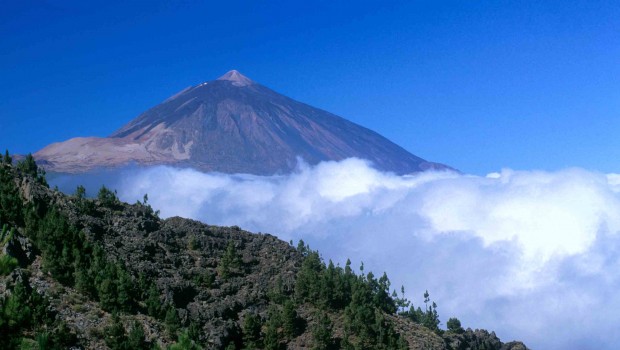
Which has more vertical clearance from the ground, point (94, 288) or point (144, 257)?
point (144, 257)

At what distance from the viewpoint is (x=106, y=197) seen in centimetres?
7969

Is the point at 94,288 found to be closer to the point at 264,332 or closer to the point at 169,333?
the point at 169,333

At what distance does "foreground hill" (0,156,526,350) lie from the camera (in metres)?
53.7

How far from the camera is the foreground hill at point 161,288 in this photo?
53.7 m

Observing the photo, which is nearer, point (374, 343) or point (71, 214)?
point (374, 343)

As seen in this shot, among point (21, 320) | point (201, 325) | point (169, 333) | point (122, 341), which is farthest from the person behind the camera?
point (201, 325)

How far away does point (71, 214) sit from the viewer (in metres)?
71.7

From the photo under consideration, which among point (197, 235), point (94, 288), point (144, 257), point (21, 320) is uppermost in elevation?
point (197, 235)

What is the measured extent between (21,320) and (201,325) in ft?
60.3

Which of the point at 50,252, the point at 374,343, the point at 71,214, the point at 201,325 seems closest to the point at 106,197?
the point at 71,214

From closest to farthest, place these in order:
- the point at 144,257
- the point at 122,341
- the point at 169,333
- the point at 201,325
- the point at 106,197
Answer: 1. the point at 122,341
2. the point at 169,333
3. the point at 201,325
4. the point at 144,257
5. the point at 106,197

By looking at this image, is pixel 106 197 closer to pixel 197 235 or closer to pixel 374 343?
pixel 197 235

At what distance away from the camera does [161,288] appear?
6562 centimetres

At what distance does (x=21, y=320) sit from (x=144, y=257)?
2209 centimetres
